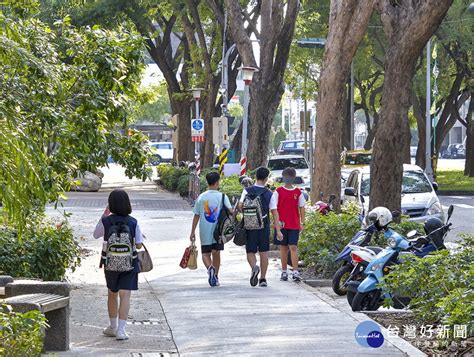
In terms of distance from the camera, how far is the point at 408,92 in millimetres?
18000

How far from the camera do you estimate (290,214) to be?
53.5ft

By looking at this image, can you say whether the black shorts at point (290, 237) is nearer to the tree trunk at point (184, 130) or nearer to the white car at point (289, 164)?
the white car at point (289, 164)

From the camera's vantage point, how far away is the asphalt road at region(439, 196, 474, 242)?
87.4 ft

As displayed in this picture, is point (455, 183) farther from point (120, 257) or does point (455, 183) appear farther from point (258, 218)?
point (120, 257)

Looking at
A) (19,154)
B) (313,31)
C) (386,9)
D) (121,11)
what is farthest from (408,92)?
(313,31)

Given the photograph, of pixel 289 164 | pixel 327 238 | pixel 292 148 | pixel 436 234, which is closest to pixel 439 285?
pixel 436 234

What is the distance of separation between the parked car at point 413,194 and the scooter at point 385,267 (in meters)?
9.36

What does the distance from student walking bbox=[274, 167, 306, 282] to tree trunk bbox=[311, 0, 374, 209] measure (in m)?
6.66

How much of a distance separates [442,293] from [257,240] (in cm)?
551

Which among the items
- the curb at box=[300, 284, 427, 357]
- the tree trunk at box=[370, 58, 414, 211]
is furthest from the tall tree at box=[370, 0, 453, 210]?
the curb at box=[300, 284, 427, 357]

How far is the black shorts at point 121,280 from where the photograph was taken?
11266 millimetres

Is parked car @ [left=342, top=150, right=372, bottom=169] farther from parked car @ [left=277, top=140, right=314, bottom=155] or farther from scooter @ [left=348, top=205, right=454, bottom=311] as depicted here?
scooter @ [left=348, top=205, right=454, bottom=311]

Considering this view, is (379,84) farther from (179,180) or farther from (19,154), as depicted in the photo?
(19,154)

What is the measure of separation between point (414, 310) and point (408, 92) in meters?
7.60
